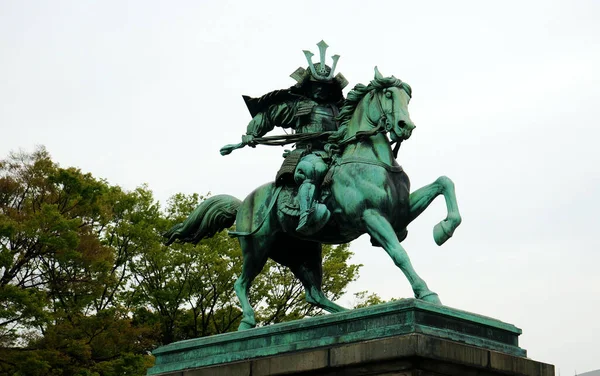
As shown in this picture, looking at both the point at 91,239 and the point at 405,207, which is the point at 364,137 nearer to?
the point at 405,207

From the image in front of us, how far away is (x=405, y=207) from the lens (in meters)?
10.8

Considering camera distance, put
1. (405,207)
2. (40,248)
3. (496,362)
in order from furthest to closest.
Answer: (40,248), (405,207), (496,362)

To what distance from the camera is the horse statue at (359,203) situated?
1045cm

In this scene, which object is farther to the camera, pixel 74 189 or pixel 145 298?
pixel 145 298

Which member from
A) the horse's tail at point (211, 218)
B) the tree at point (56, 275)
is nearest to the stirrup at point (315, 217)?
the horse's tail at point (211, 218)

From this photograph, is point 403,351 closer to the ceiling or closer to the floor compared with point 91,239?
closer to the floor

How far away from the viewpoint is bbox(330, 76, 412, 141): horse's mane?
11117mm

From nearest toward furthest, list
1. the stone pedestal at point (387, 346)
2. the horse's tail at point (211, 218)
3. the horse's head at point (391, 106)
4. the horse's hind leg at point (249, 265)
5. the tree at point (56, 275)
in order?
the stone pedestal at point (387, 346)
the horse's head at point (391, 106)
the horse's hind leg at point (249, 265)
the horse's tail at point (211, 218)
the tree at point (56, 275)

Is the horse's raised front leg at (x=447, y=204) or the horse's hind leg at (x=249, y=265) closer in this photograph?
the horse's raised front leg at (x=447, y=204)

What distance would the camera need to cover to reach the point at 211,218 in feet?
41.9

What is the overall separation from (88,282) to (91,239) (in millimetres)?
1090

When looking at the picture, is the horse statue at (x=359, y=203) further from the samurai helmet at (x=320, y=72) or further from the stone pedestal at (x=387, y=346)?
the samurai helmet at (x=320, y=72)

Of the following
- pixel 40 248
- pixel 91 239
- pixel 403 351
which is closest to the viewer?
pixel 403 351

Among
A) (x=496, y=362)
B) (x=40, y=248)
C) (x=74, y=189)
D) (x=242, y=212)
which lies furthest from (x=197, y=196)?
(x=496, y=362)
